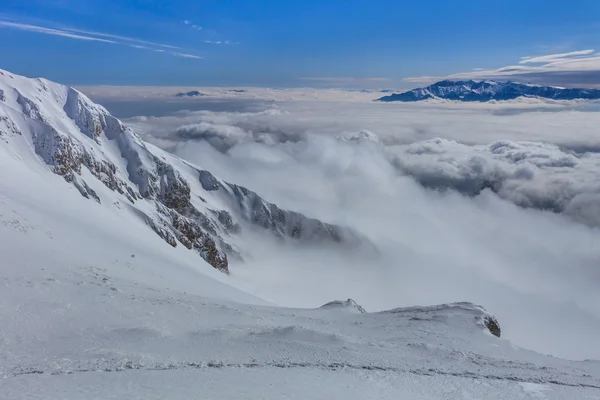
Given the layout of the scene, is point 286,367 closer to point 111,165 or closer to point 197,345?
point 197,345

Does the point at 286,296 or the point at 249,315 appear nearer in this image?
the point at 249,315

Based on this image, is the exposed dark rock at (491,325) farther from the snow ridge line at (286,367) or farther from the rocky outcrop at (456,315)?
the snow ridge line at (286,367)

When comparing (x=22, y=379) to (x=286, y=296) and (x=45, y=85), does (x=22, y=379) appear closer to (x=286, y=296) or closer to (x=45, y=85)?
(x=286, y=296)

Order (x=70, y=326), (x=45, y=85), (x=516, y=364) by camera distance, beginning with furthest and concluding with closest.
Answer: (x=45, y=85)
(x=516, y=364)
(x=70, y=326)

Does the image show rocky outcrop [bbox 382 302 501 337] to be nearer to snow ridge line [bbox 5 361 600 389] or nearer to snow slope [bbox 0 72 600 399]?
snow slope [bbox 0 72 600 399]

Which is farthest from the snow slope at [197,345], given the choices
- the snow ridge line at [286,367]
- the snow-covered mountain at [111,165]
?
the snow-covered mountain at [111,165]

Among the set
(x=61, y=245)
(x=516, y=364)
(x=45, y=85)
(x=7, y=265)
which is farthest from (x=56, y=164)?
(x=516, y=364)
